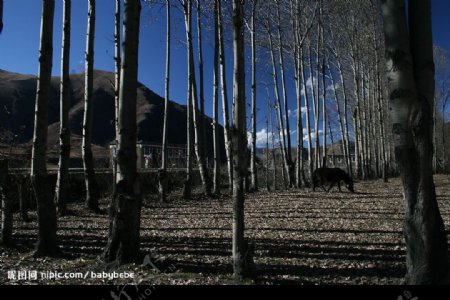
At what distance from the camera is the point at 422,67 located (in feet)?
14.2

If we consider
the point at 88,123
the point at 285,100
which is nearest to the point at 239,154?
the point at 88,123

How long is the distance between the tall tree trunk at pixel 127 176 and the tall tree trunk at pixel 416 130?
3307mm

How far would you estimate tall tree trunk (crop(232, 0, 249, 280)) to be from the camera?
192 inches

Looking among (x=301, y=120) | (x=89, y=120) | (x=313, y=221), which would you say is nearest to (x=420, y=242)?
(x=313, y=221)

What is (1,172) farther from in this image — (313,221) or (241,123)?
(313,221)

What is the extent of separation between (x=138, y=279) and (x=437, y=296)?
10.4 feet

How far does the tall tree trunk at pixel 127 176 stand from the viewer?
5547mm

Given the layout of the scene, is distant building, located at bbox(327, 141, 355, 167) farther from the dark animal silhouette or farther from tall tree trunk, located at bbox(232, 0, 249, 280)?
tall tree trunk, located at bbox(232, 0, 249, 280)

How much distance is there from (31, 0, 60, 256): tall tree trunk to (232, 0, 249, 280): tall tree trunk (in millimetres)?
3132

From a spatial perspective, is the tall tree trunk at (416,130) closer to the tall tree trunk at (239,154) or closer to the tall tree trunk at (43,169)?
the tall tree trunk at (239,154)

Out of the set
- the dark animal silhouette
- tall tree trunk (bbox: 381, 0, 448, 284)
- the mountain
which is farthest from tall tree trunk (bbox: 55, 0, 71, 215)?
the mountain

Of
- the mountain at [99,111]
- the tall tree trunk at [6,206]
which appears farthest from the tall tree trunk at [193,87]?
the mountain at [99,111]

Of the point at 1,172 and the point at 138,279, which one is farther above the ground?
the point at 1,172

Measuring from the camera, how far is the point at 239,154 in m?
4.96
